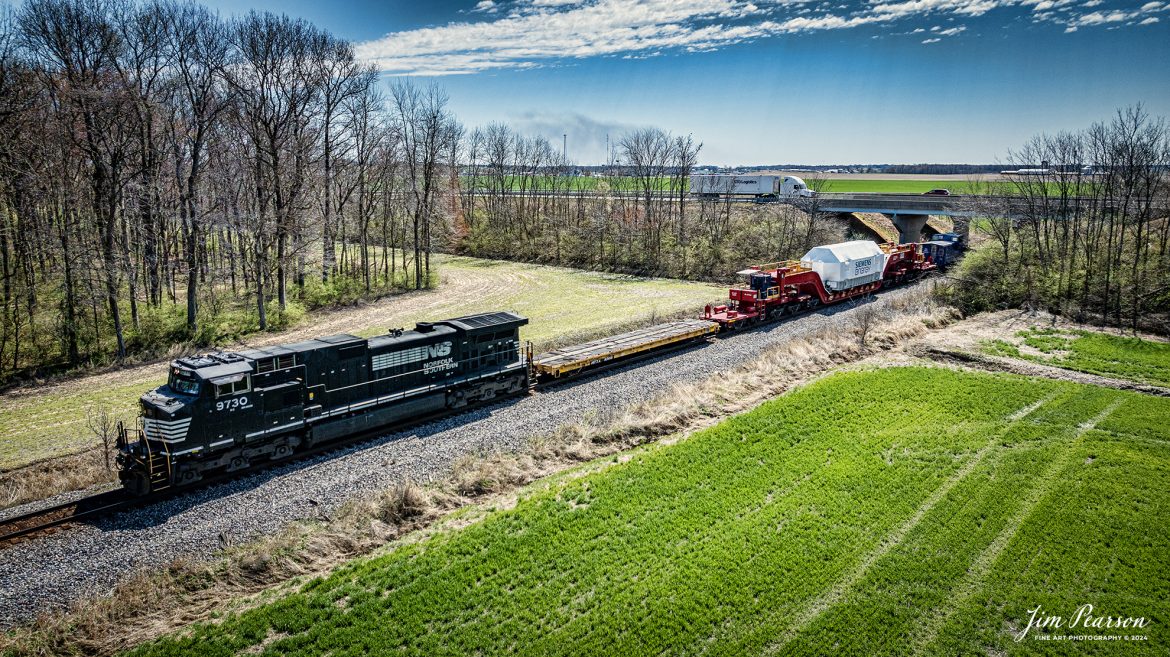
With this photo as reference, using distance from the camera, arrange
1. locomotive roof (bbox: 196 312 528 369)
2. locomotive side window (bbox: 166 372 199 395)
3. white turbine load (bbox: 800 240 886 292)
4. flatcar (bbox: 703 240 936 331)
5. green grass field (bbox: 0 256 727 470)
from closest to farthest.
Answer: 1. locomotive side window (bbox: 166 372 199 395)
2. locomotive roof (bbox: 196 312 528 369)
3. green grass field (bbox: 0 256 727 470)
4. flatcar (bbox: 703 240 936 331)
5. white turbine load (bbox: 800 240 886 292)

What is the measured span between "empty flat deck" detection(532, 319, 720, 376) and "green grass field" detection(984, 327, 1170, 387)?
13.6 metres

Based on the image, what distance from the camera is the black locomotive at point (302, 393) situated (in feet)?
51.1

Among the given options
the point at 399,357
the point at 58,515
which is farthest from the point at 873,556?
the point at 58,515

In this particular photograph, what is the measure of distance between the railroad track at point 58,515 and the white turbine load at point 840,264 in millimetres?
34366

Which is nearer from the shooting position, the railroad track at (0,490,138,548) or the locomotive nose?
the railroad track at (0,490,138,548)

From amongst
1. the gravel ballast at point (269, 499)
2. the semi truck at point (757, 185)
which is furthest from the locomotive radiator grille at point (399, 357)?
the semi truck at point (757, 185)

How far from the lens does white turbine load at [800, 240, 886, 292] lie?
37344mm

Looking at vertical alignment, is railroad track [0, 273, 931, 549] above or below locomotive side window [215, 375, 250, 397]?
below

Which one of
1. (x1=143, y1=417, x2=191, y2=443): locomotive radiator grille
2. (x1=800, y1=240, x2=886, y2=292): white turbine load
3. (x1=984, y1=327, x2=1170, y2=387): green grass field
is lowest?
(x1=984, y1=327, x2=1170, y2=387): green grass field

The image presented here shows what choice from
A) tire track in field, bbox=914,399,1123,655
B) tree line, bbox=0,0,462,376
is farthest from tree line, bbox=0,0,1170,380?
tire track in field, bbox=914,399,1123,655

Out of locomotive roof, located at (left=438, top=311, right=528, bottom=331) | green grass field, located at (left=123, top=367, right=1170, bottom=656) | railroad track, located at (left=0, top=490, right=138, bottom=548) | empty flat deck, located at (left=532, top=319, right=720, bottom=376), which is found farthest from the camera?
empty flat deck, located at (left=532, top=319, right=720, bottom=376)

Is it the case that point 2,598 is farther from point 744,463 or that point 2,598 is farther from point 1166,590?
point 1166,590

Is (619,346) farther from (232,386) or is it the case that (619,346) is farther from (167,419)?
(167,419)

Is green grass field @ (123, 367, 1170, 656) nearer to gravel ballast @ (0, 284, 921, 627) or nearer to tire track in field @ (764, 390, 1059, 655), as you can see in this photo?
tire track in field @ (764, 390, 1059, 655)
